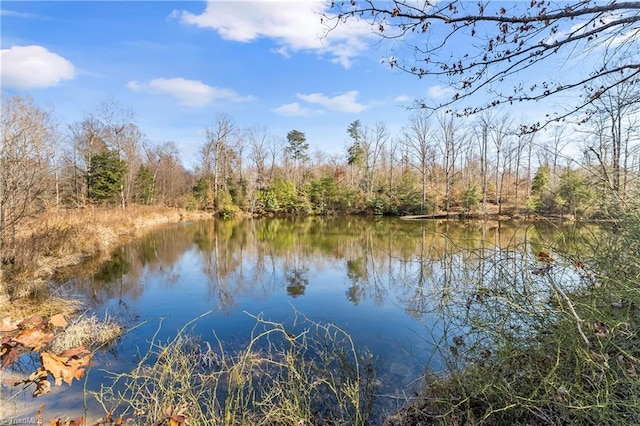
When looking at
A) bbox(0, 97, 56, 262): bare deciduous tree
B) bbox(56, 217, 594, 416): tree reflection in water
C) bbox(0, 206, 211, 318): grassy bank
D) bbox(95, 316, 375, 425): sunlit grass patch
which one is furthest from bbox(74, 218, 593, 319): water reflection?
bbox(0, 97, 56, 262): bare deciduous tree

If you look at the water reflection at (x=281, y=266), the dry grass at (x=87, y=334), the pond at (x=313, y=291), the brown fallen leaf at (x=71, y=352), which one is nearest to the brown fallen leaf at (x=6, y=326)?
the brown fallen leaf at (x=71, y=352)

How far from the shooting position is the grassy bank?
7.14m

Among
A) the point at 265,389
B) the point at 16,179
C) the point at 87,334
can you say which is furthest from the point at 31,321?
the point at 16,179

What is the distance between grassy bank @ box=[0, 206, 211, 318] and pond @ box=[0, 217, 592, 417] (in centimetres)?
82

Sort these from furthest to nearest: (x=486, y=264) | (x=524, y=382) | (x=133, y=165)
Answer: (x=133, y=165)
(x=486, y=264)
(x=524, y=382)

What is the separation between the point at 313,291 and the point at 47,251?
27.4ft

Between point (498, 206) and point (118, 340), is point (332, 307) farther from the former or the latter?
point (498, 206)

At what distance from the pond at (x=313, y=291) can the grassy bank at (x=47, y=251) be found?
82 centimetres

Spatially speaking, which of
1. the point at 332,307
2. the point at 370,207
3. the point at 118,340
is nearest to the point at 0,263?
the point at 118,340

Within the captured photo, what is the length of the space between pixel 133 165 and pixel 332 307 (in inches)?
1271

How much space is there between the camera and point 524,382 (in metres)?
2.35

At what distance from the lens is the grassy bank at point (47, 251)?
7.14m

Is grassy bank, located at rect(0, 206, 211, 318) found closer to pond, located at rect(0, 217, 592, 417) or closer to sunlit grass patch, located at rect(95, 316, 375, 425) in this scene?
pond, located at rect(0, 217, 592, 417)

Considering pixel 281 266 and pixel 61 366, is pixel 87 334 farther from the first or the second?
pixel 281 266
